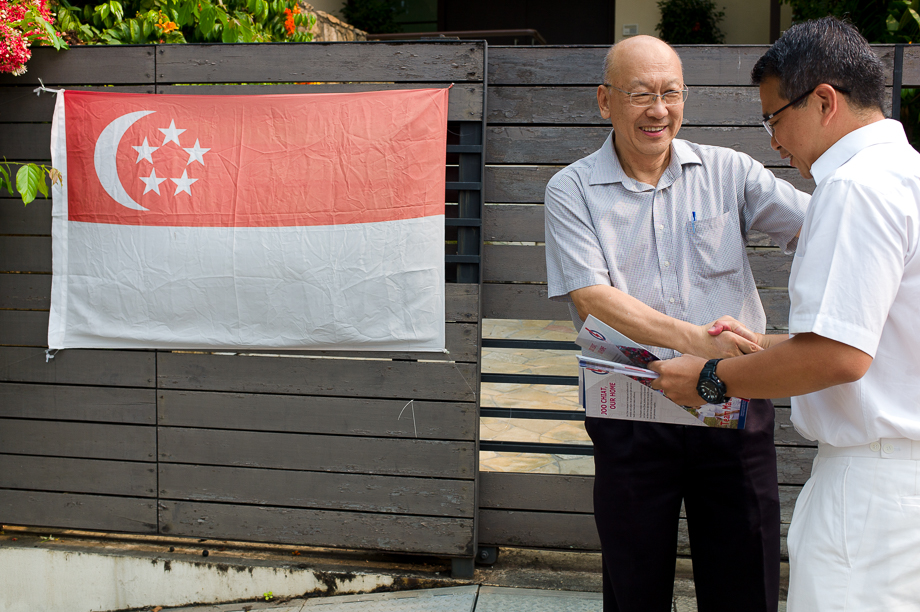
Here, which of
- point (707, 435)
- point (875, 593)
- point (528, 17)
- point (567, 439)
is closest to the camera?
point (875, 593)

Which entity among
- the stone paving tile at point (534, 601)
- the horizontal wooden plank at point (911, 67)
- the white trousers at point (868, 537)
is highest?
the horizontal wooden plank at point (911, 67)

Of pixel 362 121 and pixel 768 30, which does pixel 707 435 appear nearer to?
pixel 362 121

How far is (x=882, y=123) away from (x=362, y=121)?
79.0 inches

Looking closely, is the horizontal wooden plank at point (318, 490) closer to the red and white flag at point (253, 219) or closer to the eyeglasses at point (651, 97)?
the red and white flag at point (253, 219)

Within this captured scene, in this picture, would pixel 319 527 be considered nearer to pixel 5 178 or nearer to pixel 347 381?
pixel 347 381

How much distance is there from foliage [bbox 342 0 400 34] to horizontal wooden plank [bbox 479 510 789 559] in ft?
28.0

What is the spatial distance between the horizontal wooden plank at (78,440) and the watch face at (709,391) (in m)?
2.55

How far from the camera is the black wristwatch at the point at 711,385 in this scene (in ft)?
5.00

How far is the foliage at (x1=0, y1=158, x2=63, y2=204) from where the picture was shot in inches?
114

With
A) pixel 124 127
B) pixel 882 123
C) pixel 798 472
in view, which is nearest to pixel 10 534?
pixel 124 127

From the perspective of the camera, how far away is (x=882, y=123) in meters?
1.39

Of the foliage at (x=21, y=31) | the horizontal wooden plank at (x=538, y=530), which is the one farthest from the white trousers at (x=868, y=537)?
the foliage at (x=21, y=31)

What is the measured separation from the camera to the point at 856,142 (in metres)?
1.36

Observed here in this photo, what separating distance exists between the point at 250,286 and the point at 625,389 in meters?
1.76
